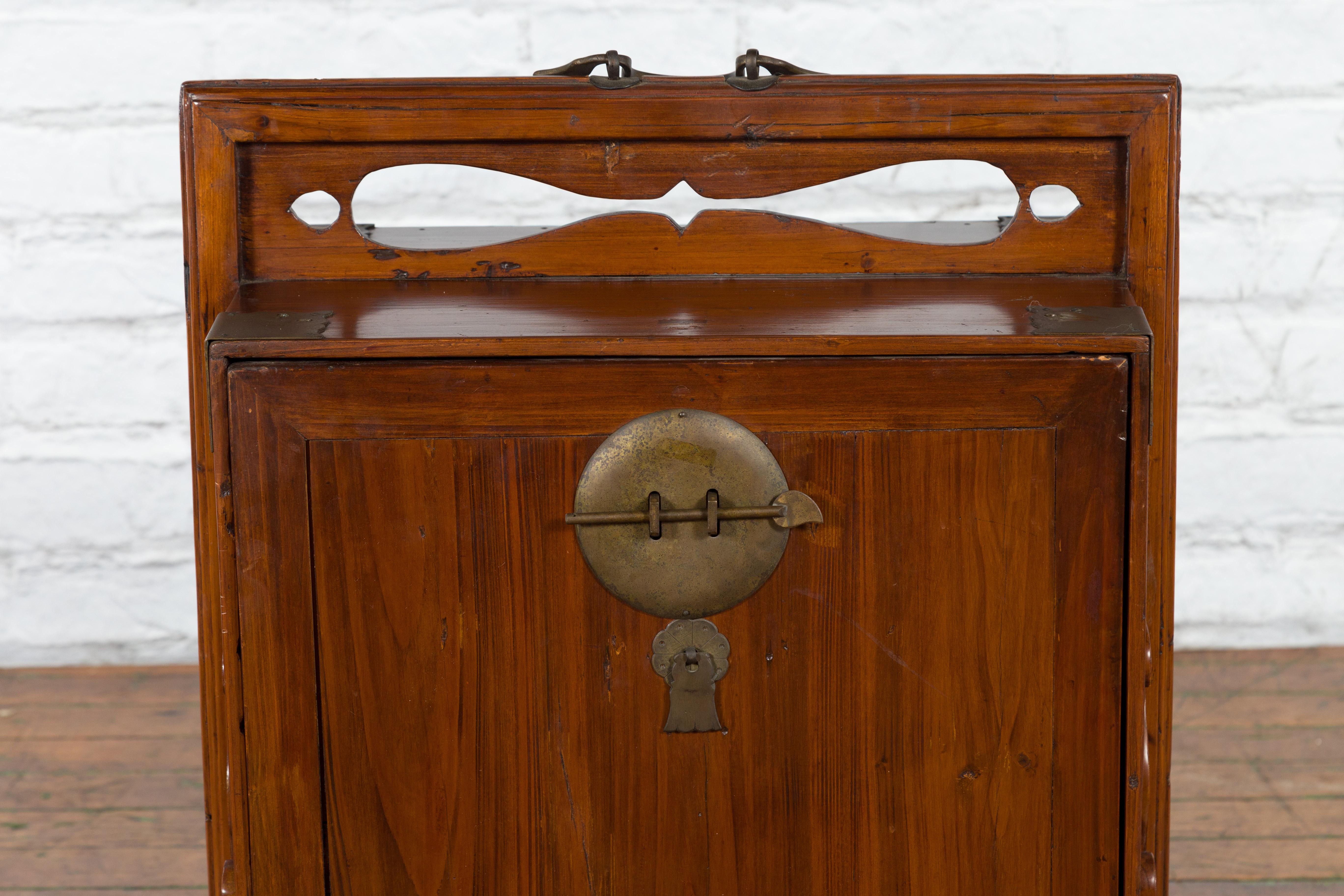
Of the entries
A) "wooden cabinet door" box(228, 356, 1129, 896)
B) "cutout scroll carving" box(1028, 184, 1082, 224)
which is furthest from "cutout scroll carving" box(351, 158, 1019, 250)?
"wooden cabinet door" box(228, 356, 1129, 896)

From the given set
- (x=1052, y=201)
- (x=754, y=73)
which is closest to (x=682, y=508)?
(x=754, y=73)

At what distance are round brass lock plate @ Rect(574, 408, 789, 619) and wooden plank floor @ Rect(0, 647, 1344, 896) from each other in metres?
0.70

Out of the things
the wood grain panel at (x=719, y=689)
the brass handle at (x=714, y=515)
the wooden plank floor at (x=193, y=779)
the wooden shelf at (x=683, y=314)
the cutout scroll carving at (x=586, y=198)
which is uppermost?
the cutout scroll carving at (x=586, y=198)

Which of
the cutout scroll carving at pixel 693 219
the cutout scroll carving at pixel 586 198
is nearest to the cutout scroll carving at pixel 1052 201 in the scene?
the cutout scroll carving at pixel 586 198

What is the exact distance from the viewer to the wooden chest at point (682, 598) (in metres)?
1.01

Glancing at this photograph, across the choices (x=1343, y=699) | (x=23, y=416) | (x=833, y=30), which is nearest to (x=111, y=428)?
(x=23, y=416)

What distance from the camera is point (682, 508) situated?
1046 mm

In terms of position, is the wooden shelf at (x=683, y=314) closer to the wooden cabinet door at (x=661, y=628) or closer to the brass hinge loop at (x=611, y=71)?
the wooden cabinet door at (x=661, y=628)

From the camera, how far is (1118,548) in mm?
1036

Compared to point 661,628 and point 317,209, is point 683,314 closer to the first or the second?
point 661,628

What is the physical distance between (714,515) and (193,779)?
3.19 ft

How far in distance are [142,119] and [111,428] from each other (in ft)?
1.47

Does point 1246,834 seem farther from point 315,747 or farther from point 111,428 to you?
point 111,428

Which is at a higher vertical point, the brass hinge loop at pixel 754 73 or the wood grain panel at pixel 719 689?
Answer: the brass hinge loop at pixel 754 73
